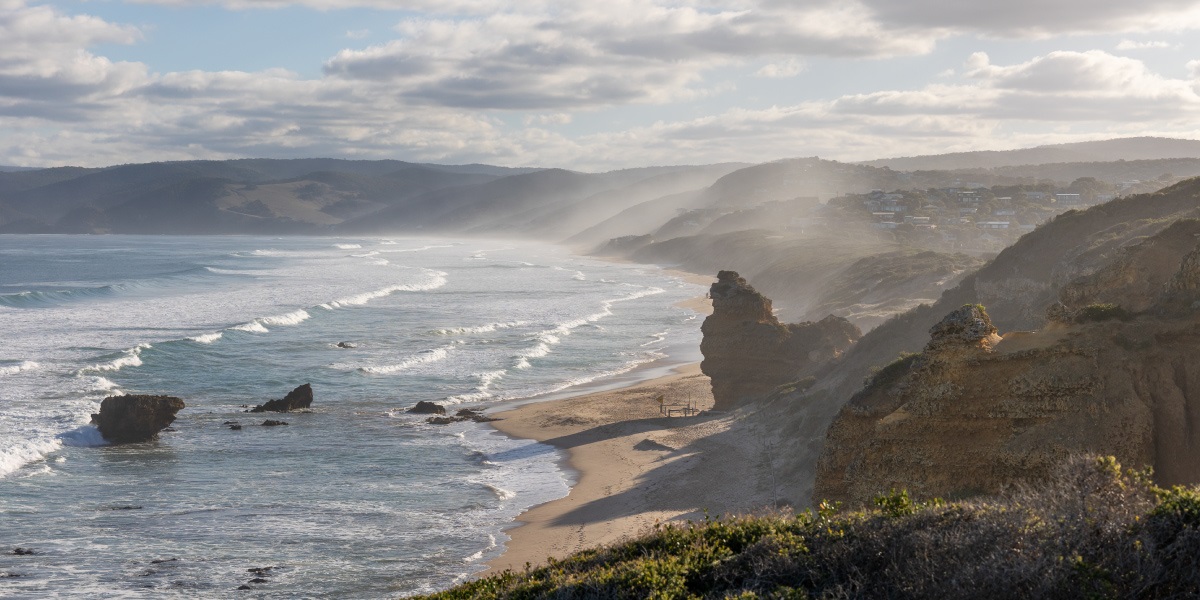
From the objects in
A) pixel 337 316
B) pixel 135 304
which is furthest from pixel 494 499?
pixel 135 304

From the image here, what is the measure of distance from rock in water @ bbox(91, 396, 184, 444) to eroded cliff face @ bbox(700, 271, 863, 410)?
738 inches

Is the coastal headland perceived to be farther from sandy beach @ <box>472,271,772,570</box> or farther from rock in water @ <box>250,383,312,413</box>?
rock in water @ <box>250,383,312,413</box>

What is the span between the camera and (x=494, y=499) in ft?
83.2

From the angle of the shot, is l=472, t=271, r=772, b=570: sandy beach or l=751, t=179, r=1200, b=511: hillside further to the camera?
l=751, t=179, r=1200, b=511: hillside

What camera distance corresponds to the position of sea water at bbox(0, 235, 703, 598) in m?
20.5

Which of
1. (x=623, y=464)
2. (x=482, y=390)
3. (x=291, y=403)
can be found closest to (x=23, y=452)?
(x=291, y=403)

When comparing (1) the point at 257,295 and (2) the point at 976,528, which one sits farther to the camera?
(1) the point at 257,295

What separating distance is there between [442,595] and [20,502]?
58.9ft

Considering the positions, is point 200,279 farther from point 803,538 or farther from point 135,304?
point 803,538

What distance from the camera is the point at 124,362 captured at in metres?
43.5

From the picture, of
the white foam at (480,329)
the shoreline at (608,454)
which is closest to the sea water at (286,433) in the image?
the white foam at (480,329)

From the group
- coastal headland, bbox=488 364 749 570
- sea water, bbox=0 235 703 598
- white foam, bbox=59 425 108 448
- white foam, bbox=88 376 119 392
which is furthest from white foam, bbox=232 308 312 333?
coastal headland, bbox=488 364 749 570

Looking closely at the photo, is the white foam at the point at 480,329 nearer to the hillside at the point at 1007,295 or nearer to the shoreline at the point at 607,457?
the shoreline at the point at 607,457

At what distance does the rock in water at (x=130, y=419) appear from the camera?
103 feet
